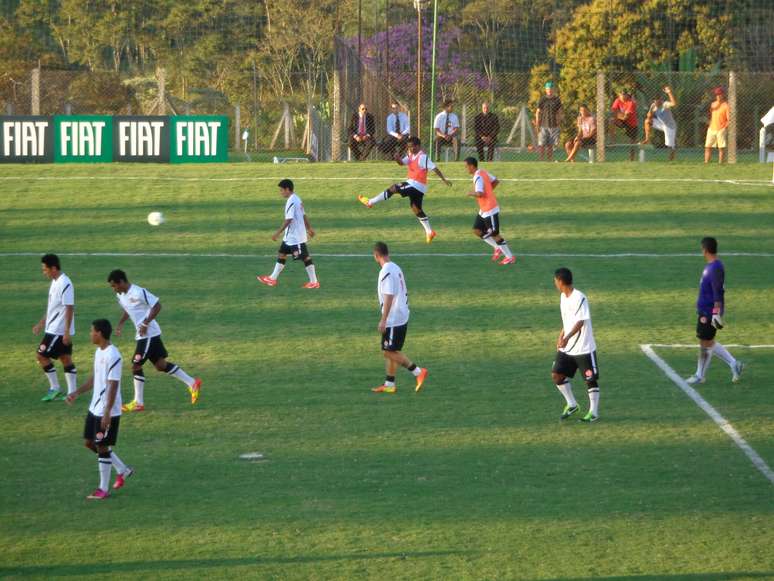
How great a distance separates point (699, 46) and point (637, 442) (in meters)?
36.5

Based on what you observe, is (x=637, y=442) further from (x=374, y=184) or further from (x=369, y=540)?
(x=374, y=184)

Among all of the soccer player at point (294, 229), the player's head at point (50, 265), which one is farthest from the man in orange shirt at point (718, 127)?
the player's head at point (50, 265)

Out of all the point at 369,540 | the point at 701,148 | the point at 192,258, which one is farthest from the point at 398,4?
the point at 369,540

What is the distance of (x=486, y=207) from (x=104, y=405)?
39.0 feet

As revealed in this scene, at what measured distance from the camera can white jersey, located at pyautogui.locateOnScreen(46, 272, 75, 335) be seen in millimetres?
14500

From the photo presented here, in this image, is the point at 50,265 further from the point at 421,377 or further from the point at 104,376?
the point at 421,377

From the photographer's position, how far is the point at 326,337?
18.3 meters

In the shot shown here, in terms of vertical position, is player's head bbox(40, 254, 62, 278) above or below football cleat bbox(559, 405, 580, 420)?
above

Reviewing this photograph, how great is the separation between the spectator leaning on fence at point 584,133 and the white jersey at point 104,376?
23.7 m

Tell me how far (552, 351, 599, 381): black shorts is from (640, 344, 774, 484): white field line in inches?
67.8

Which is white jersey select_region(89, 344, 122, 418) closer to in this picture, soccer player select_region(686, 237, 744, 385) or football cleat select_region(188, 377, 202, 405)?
football cleat select_region(188, 377, 202, 405)

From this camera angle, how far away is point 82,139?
106 ft

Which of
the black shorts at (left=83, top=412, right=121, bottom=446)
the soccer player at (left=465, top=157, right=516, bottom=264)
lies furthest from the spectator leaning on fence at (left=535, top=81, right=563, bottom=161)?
the black shorts at (left=83, top=412, right=121, bottom=446)

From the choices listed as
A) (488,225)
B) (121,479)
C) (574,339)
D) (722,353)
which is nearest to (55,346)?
(121,479)
